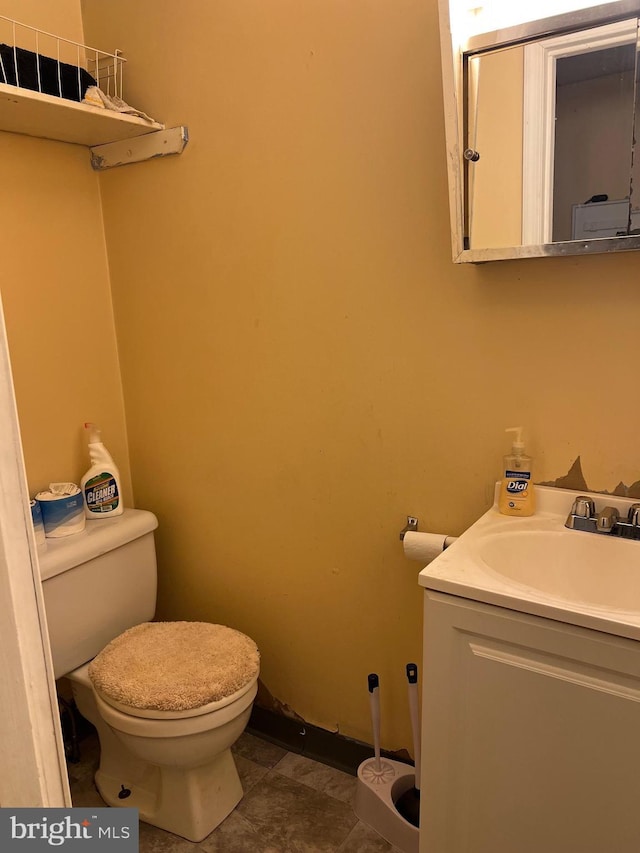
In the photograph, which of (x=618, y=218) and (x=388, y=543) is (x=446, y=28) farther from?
(x=388, y=543)

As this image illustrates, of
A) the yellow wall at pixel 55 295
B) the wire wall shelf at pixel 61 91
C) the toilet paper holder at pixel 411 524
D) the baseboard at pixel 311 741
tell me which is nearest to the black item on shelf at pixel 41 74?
the wire wall shelf at pixel 61 91

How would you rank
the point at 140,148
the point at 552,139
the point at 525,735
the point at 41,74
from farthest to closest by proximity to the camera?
the point at 140,148
the point at 41,74
the point at 552,139
the point at 525,735

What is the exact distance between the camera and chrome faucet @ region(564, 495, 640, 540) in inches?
47.9

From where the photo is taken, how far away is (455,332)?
143 cm

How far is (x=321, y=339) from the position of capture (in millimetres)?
1626

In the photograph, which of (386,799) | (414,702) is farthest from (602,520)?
(386,799)

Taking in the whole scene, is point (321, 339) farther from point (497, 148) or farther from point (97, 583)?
point (97, 583)

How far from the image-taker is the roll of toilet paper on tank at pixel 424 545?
1445 millimetres

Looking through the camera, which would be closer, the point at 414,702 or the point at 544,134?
the point at 544,134

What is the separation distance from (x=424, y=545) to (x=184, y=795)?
870mm

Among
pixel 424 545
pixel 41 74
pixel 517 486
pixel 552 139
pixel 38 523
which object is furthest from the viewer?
pixel 38 523

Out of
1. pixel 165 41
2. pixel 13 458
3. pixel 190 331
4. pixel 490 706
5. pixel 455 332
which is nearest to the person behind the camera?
pixel 13 458

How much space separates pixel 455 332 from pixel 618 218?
395 mm

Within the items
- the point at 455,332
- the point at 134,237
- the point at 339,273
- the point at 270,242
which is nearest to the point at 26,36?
the point at 134,237
